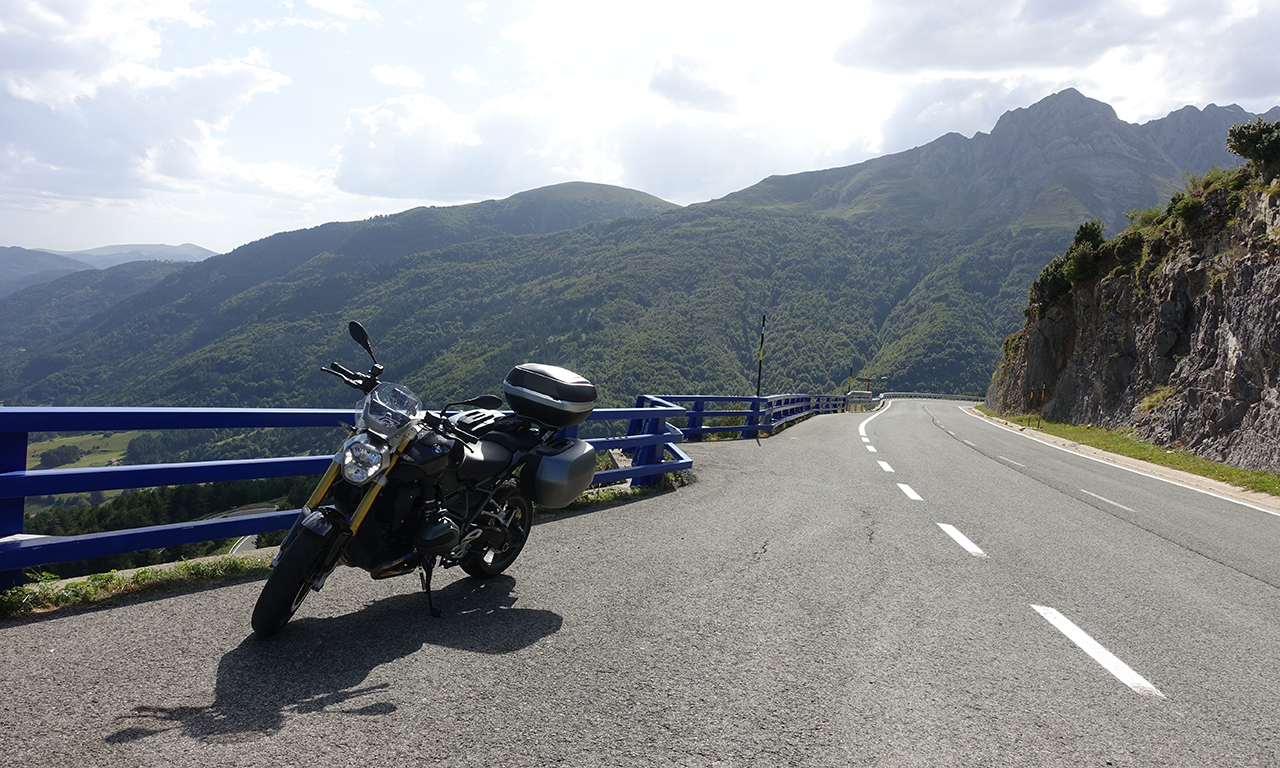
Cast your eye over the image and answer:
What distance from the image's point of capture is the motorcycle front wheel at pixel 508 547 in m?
4.73

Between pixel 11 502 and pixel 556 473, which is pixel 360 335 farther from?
pixel 11 502

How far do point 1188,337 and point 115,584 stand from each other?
27.5 meters

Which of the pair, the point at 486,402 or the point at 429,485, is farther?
the point at 486,402

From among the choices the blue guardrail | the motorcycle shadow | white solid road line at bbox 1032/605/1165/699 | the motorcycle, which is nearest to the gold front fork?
the motorcycle

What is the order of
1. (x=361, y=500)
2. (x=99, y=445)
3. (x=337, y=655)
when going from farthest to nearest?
(x=99, y=445)
(x=361, y=500)
(x=337, y=655)

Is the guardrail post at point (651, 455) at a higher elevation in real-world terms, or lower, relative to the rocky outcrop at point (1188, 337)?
lower

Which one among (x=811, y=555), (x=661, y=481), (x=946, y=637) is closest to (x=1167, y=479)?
(x=661, y=481)

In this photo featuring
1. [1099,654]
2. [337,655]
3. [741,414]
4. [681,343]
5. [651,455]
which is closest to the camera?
[337,655]

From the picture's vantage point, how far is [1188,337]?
2214 cm

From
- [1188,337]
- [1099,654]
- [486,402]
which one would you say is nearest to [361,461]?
[486,402]

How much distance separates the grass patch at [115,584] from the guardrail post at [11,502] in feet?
0.25

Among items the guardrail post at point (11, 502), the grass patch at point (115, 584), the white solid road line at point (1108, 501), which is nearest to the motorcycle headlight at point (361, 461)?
the grass patch at point (115, 584)

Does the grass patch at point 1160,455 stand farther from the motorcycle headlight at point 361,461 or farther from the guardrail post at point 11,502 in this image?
the guardrail post at point 11,502

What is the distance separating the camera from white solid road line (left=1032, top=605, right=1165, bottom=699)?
335 cm
